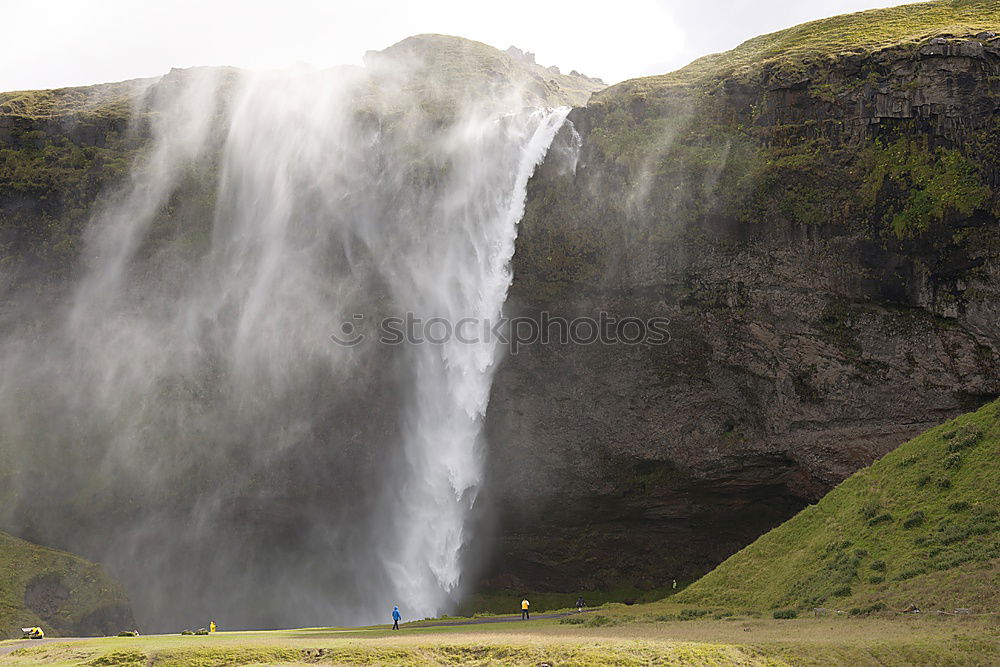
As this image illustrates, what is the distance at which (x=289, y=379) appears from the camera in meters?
52.3

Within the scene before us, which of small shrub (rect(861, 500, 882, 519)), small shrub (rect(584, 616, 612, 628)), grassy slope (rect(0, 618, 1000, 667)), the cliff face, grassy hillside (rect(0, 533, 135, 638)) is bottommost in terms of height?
grassy slope (rect(0, 618, 1000, 667))

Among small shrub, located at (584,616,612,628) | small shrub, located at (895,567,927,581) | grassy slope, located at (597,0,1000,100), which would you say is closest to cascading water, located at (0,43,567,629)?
grassy slope, located at (597,0,1000,100)

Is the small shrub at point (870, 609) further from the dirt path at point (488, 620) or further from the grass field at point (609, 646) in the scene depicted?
the dirt path at point (488, 620)

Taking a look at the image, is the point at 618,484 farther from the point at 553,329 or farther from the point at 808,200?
the point at 808,200

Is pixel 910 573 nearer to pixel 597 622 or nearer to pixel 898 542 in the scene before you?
pixel 898 542

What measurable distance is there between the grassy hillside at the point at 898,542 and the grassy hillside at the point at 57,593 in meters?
31.9

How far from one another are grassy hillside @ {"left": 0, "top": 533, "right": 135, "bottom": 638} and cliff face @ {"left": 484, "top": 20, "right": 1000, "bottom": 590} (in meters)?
21.4

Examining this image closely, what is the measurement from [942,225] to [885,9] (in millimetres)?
16946

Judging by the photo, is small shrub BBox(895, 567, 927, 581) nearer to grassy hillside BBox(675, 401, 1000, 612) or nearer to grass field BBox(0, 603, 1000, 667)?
grassy hillside BBox(675, 401, 1000, 612)

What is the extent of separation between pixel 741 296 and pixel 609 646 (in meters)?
24.9

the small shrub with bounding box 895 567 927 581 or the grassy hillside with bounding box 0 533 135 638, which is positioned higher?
the grassy hillside with bounding box 0 533 135 638

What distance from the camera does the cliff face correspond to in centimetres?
4003

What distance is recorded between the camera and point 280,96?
59250mm

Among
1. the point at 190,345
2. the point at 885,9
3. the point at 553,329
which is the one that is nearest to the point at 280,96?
the point at 190,345
